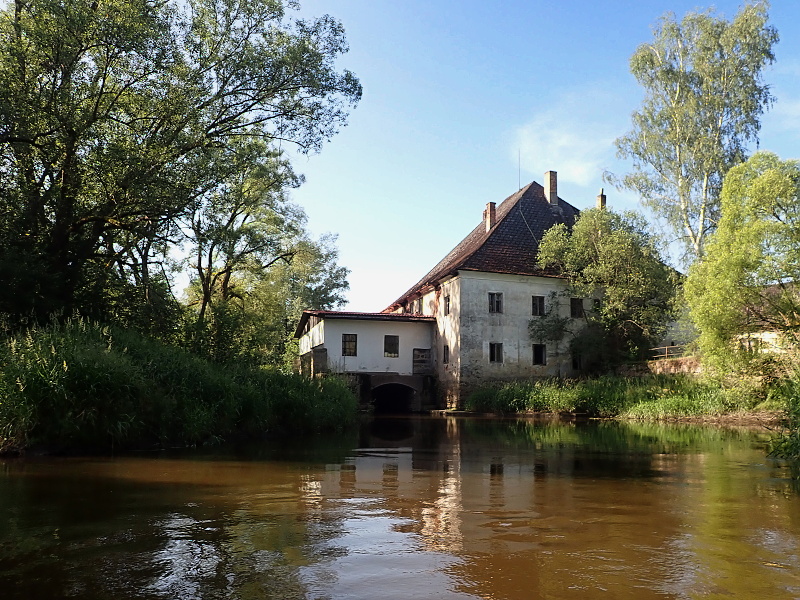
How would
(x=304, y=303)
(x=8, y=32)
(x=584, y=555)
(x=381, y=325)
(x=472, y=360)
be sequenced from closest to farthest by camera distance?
1. (x=584, y=555)
2. (x=8, y=32)
3. (x=472, y=360)
4. (x=381, y=325)
5. (x=304, y=303)

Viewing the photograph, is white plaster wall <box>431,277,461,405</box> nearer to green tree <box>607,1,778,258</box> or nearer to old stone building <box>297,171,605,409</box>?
old stone building <box>297,171,605,409</box>

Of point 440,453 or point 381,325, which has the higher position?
point 381,325

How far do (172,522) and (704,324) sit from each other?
716 inches

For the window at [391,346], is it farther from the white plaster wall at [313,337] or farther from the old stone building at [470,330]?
the white plaster wall at [313,337]

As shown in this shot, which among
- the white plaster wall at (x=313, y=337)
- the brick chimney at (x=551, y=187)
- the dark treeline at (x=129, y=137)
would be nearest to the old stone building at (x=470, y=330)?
the white plaster wall at (x=313, y=337)

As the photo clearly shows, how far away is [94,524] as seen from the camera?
17.3 feet

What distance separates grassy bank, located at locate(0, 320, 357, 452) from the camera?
972 centimetres

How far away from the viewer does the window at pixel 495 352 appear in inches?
1302

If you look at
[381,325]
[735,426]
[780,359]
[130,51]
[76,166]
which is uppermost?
[130,51]

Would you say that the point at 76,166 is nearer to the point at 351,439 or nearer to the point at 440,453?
the point at 351,439

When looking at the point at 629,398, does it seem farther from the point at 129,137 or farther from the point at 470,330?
the point at 129,137

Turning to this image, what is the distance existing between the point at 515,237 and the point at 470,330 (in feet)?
21.1

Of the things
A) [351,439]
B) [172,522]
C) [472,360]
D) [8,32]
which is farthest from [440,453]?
[472,360]

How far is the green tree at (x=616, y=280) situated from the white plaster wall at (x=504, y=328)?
1745mm
